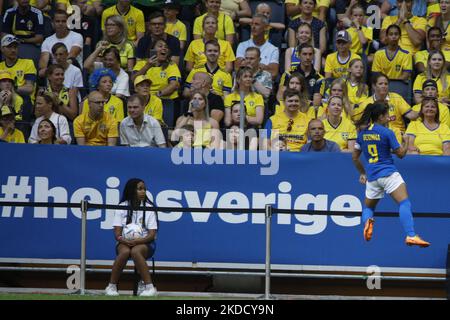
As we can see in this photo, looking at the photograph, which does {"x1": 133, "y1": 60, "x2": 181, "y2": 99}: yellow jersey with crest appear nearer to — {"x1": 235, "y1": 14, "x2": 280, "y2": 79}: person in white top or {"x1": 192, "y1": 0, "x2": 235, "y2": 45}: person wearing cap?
{"x1": 235, "y1": 14, "x2": 280, "y2": 79}: person in white top

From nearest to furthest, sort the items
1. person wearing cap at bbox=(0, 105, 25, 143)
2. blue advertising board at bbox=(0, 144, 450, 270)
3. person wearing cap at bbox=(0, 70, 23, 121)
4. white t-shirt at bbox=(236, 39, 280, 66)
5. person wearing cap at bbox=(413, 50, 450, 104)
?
blue advertising board at bbox=(0, 144, 450, 270)
person wearing cap at bbox=(0, 105, 25, 143)
person wearing cap at bbox=(0, 70, 23, 121)
person wearing cap at bbox=(413, 50, 450, 104)
white t-shirt at bbox=(236, 39, 280, 66)

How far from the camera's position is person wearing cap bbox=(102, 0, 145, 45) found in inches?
678

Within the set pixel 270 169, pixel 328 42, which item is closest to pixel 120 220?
pixel 270 169

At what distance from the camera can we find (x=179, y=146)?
44.9ft

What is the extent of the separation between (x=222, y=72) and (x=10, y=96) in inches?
129

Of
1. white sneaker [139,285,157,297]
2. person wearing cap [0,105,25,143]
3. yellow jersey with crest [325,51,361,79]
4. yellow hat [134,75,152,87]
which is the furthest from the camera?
yellow jersey with crest [325,51,361,79]

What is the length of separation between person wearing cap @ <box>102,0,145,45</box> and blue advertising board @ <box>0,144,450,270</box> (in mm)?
3997

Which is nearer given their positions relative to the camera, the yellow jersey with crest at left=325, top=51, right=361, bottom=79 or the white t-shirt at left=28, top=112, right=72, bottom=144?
the white t-shirt at left=28, top=112, right=72, bottom=144

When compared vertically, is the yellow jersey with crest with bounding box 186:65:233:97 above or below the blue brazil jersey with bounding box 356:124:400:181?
above

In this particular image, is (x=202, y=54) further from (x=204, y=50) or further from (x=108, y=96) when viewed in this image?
(x=108, y=96)

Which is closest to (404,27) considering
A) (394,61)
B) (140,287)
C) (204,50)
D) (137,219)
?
(394,61)

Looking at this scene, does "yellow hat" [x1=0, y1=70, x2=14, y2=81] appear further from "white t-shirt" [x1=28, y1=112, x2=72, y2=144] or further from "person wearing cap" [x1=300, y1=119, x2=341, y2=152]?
A: "person wearing cap" [x1=300, y1=119, x2=341, y2=152]

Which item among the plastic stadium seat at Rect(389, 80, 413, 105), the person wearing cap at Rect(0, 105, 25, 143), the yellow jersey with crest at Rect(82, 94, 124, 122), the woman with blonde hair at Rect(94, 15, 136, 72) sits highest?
the woman with blonde hair at Rect(94, 15, 136, 72)

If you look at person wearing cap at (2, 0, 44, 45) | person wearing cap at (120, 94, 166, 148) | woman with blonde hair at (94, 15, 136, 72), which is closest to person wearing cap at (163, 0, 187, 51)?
woman with blonde hair at (94, 15, 136, 72)
